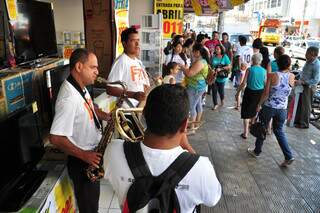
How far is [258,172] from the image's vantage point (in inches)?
171

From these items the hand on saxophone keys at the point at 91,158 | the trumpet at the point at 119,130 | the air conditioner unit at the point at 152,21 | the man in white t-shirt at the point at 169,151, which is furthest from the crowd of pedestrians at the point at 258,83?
the man in white t-shirt at the point at 169,151

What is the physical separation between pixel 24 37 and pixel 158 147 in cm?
207

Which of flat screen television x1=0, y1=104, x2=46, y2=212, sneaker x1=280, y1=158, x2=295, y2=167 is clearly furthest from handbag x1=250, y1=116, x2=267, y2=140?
flat screen television x1=0, y1=104, x2=46, y2=212

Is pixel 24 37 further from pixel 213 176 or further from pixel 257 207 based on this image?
pixel 257 207

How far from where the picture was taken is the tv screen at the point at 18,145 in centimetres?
181

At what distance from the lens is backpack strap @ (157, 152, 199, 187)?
1261 millimetres

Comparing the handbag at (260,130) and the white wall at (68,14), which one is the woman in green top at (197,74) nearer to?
the handbag at (260,130)

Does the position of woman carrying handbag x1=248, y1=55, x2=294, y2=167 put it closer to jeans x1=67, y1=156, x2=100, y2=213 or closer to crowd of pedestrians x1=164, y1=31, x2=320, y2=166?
crowd of pedestrians x1=164, y1=31, x2=320, y2=166

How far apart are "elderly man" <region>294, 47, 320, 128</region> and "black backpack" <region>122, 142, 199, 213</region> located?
550cm

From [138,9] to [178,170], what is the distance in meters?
6.83

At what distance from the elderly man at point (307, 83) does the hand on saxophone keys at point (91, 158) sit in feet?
17.6

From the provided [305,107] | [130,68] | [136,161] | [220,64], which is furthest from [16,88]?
[305,107]

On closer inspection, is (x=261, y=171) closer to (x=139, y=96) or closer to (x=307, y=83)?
(x=139, y=96)

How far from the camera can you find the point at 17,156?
1952 mm
